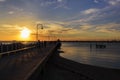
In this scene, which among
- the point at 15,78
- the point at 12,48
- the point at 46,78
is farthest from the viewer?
the point at 12,48

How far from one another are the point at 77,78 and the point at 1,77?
43.1 feet

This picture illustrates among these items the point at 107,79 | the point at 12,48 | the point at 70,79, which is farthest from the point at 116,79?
the point at 12,48

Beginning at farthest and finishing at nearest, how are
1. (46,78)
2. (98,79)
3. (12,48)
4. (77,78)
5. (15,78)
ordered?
(12,48) → (98,79) → (77,78) → (46,78) → (15,78)

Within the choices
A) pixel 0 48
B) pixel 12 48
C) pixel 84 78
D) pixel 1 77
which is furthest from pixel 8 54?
pixel 1 77

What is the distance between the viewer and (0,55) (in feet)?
79.4

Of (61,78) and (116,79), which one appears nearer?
(61,78)

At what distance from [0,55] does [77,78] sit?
313 inches

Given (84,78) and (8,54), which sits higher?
(8,54)

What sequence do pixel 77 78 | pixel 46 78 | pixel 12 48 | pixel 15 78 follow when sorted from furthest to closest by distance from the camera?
1. pixel 12 48
2. pixel 77 78
3. pixel 46 78
4. pixel 15 78

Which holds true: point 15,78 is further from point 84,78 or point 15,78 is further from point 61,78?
point 84,78

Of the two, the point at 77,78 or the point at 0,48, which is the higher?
the point at 0,48

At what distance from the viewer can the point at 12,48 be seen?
34.8 m

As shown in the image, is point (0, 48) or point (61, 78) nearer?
point (61, 78)

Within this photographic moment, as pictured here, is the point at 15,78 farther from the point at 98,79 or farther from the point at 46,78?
the point at 98,79
